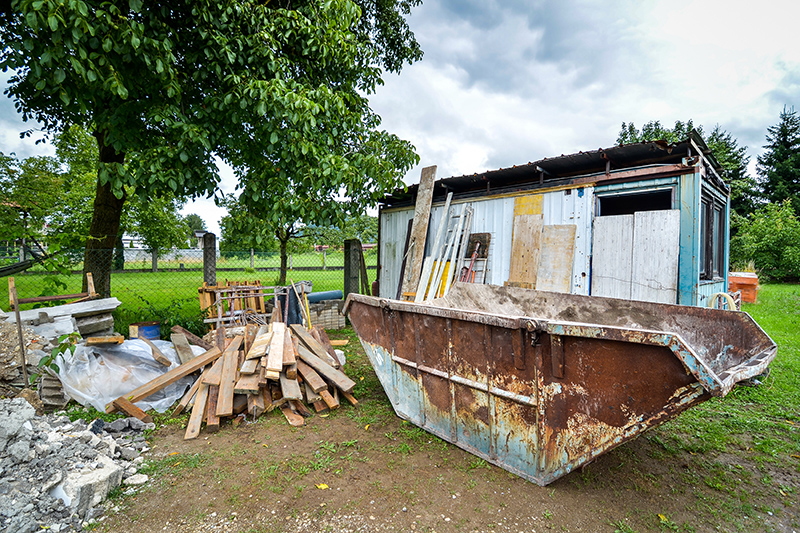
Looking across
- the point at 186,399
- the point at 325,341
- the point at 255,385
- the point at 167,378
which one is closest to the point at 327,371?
the point at 255,385

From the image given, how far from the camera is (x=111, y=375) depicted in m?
3.87

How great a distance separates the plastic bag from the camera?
3.73m

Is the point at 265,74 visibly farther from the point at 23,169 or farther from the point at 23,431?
the point at 23,169

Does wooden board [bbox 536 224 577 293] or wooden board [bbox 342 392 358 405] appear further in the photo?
wooden board [bbox 536 224 577 293]

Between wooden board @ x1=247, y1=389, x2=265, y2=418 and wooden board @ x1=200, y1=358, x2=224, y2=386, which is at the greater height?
wooden board @ x1=200, y1=358, x2=224, y2=386

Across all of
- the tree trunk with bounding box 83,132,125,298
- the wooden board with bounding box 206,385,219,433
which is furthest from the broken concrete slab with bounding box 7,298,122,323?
the wooden board with bounding box 206,385,219,433

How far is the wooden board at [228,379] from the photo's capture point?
346cm

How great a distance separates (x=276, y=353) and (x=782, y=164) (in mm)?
39803

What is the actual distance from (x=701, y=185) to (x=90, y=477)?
7287mm

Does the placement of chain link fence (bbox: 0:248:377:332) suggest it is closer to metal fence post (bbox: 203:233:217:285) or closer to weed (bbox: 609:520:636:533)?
metal fence post (bbox: 203:233:217:285)

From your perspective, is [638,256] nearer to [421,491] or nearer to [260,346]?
[421,491]

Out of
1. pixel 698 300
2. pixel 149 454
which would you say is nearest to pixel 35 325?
pixel 149 454

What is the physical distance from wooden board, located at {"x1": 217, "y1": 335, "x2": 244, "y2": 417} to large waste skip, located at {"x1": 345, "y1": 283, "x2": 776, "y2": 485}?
154cm

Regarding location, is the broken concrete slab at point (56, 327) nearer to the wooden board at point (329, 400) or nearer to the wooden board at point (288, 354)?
the wooden board at point (288, 354)
